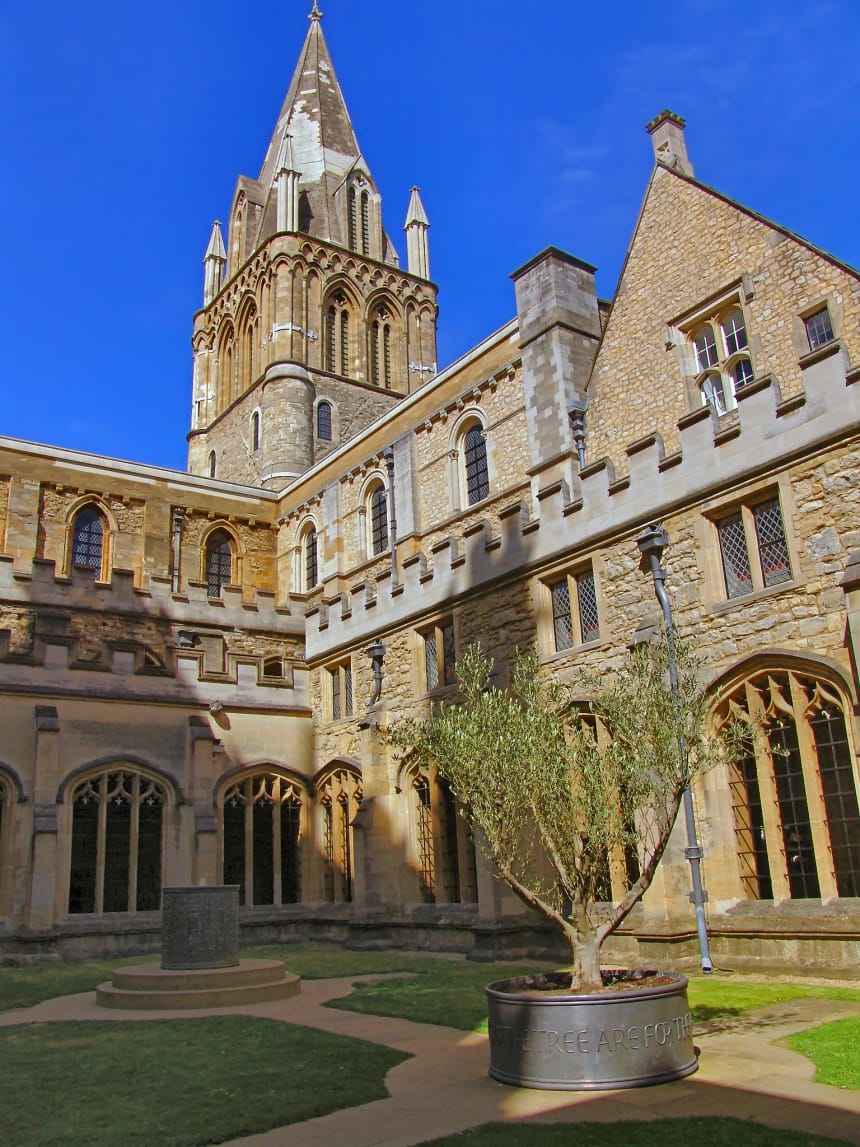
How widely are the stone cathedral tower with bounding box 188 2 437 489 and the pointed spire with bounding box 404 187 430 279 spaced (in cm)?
7

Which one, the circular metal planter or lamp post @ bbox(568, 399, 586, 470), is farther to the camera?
lamp post @ bbox(568, 399, 586, 470)

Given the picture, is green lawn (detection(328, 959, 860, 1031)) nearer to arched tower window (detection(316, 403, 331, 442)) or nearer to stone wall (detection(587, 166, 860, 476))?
stone wall (detection(587, 166, 860, 476))

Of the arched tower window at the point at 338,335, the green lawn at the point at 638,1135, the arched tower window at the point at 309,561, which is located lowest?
the green lawn at the point at 638,1135

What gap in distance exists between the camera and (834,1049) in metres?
6.51

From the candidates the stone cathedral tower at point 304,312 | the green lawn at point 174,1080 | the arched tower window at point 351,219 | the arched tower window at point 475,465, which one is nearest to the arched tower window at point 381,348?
the stone cathedral tower at point 304,312

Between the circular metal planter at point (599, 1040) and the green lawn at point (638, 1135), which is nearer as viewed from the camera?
the green lawn at point (638, 1135)

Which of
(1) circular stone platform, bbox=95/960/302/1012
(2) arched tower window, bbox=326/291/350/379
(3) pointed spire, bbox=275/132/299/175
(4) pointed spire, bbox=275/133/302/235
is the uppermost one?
(3) pointed spire, bbox=275/132/299/175

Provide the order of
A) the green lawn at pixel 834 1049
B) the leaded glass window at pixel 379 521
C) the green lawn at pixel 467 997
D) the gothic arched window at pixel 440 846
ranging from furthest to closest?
the leaded glass window at pixel 379 521 → the gothic arched window at pixel 440 846 → the green lawn at pixel 467 997 → the green lawn at pixel 834 1049

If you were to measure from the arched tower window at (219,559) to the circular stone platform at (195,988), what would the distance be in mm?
19239

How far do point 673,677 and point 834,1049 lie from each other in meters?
A: 5.02

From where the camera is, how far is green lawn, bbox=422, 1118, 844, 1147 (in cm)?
473

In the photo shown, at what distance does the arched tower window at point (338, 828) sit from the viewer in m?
19.3

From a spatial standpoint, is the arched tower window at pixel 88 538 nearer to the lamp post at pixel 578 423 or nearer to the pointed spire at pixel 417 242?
the lamp post at pixel 578 423

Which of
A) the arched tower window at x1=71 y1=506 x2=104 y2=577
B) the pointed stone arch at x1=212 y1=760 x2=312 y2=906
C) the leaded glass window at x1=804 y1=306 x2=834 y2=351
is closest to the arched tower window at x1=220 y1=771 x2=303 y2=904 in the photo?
the pointed stone arch at x1=212 y1=760 x2=312 y2=906
